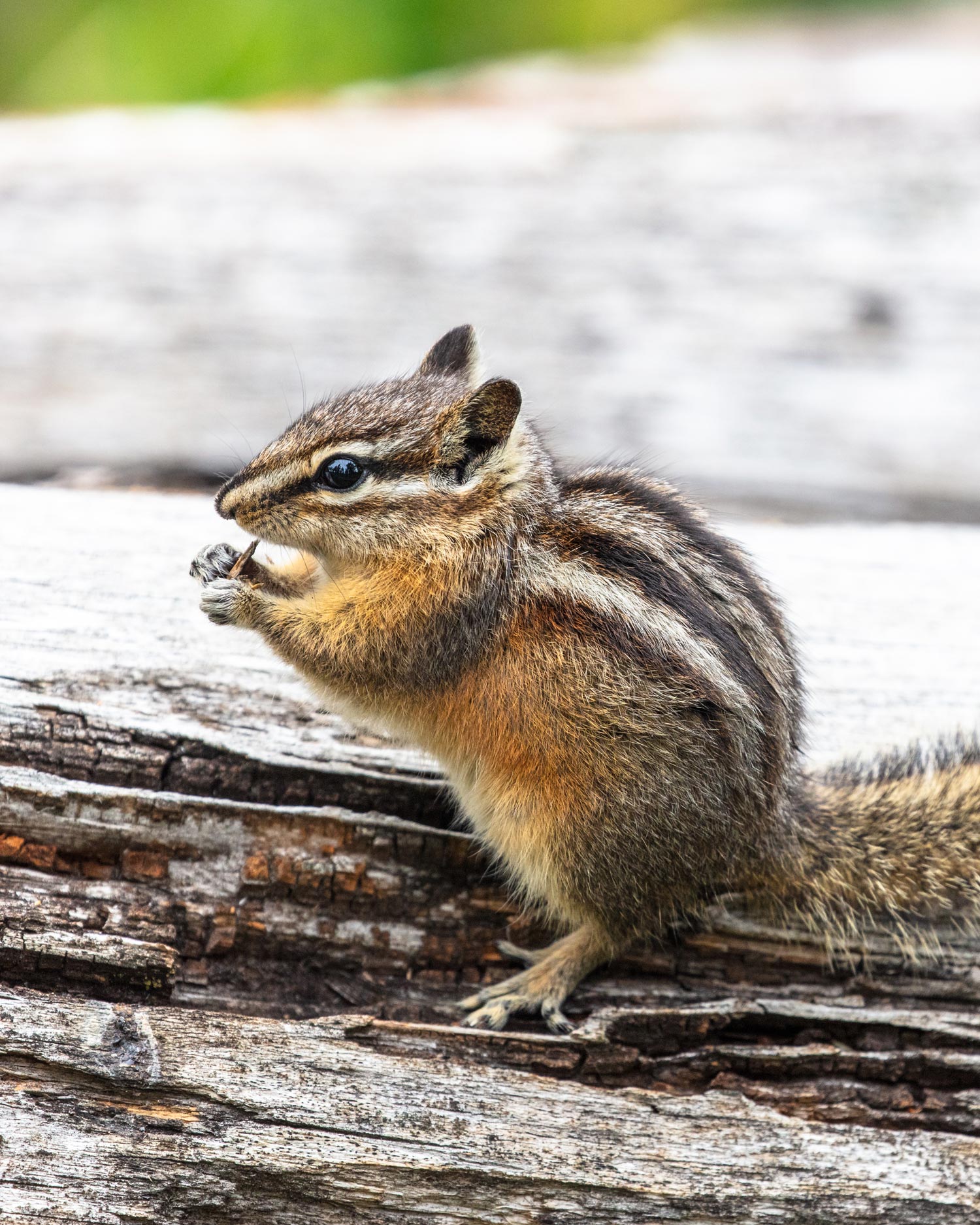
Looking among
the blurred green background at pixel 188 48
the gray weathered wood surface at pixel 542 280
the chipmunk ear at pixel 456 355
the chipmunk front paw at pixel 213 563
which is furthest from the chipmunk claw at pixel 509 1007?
the blurred green background at pixel 188 48

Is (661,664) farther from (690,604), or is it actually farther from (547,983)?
(547,983)

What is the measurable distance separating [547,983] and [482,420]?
1.21 metres

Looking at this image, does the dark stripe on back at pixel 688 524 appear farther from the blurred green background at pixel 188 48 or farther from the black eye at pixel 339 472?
the blurred green background at pixel 188 48

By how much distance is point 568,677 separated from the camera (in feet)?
8.07

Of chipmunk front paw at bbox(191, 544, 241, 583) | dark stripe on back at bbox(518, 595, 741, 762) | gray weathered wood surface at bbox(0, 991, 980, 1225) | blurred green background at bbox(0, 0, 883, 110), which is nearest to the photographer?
gray weathered wood surface at bbox(0, 991, 980, 1225)

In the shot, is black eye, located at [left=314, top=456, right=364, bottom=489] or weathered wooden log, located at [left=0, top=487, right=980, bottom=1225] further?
black eye, located at [left=314, top=456, right=364, bottom=489]

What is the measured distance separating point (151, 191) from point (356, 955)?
3.42 metres

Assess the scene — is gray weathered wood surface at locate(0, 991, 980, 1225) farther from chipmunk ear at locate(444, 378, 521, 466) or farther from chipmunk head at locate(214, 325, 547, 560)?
chipmunk ear at locate(444, 378, 521, 466)

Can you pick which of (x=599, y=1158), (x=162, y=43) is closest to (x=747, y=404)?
(x=599, y=1158)

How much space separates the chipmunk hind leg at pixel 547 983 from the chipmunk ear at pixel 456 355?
1414 mm

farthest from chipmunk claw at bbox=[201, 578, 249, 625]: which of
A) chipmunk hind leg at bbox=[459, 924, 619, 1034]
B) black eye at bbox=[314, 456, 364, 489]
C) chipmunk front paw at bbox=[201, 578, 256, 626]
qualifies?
chipmunk hind leg at bbox=[459, 924, 619, 1034]

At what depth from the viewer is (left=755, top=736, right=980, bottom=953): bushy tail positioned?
8.52 feet

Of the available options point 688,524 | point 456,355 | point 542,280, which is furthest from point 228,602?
point 542,280

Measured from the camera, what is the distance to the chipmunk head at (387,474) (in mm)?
2584
